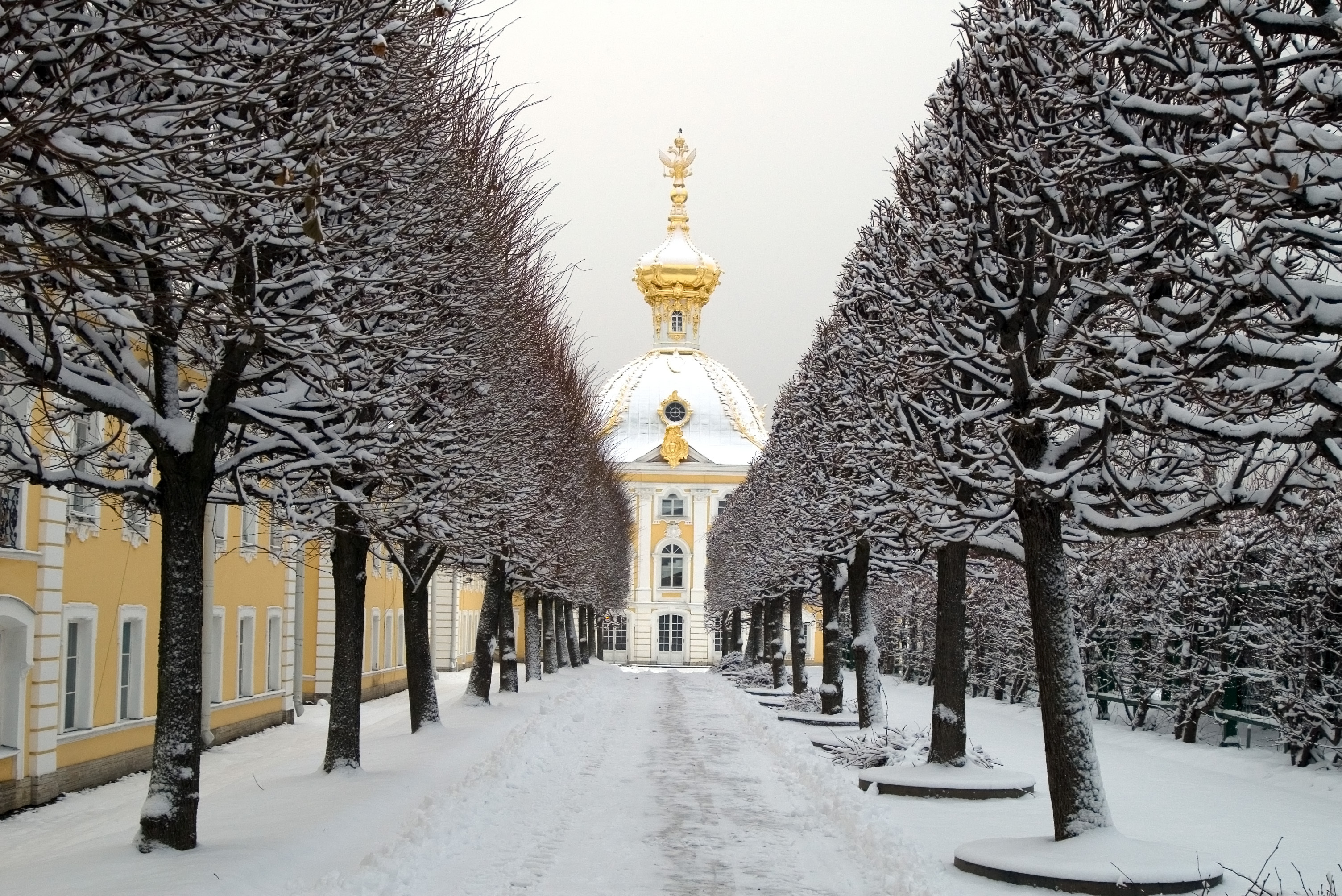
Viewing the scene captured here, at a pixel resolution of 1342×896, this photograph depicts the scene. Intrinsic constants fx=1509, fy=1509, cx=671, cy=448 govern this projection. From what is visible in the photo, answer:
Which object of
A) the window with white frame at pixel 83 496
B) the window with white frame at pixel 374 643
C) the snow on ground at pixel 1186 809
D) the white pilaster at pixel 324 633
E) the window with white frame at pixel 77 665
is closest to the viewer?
the snow on ground at pixel 1186 809

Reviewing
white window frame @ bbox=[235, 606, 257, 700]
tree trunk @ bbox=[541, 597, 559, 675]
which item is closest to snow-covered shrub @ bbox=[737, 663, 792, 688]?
tree trunk @ bbox=[541, 597, 559, 675]

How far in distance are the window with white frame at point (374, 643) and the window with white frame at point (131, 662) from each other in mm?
18712

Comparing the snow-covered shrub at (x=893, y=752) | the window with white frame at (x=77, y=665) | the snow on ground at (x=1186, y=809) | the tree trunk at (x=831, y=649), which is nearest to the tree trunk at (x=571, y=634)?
the tree trunk at (x=831, y=649)

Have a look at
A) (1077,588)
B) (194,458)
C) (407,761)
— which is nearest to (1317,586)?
(1077,588)

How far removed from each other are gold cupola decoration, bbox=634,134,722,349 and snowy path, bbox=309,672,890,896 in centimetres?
10361

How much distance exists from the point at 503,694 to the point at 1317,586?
71.0 ft

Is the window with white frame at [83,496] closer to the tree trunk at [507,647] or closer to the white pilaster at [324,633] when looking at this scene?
the tree trunk at [507,647]

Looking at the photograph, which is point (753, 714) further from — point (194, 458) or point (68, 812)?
point (194, 458)

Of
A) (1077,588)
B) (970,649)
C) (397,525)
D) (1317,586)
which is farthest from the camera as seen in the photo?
(970,649)

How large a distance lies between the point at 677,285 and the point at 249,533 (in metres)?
100

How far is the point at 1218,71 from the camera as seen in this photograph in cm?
848

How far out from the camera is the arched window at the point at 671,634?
104m

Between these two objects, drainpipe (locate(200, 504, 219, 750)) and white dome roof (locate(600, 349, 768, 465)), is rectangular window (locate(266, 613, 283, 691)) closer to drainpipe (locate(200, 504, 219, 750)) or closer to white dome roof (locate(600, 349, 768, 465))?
drainpipe (locate(200, 504, 219, 750))

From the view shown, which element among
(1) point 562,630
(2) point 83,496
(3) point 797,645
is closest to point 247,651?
(2) point 83,496
